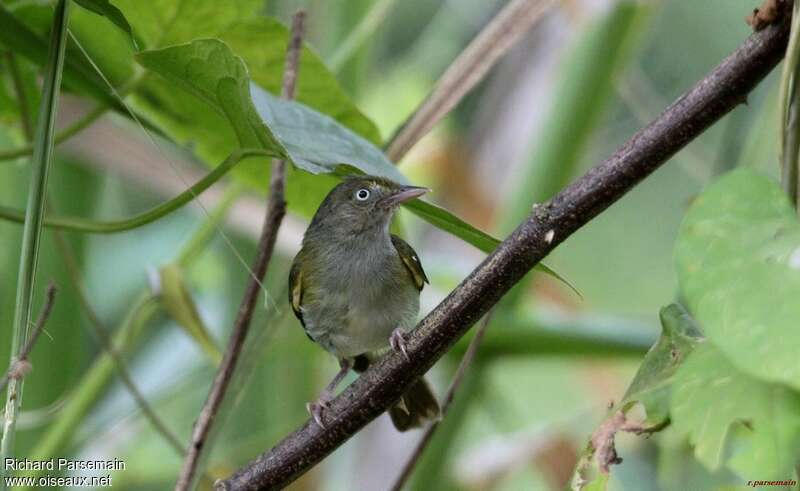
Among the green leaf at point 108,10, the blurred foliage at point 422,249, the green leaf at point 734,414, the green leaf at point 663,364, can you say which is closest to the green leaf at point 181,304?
the blurred foliage at point 422,249

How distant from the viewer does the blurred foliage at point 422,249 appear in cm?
94

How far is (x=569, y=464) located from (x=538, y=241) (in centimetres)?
246

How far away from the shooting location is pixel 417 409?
2100 millimetres

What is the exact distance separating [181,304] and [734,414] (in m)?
1.22

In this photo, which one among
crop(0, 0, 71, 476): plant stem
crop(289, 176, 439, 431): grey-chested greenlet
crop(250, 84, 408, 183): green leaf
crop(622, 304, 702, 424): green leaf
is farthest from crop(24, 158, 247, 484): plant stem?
crop(622, 304, 702, 424): green leaf

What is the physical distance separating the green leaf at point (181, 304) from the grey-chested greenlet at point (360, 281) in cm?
24

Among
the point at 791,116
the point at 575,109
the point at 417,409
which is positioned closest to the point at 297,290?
the point at 417,409

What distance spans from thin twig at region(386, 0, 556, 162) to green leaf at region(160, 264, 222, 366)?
460 mm

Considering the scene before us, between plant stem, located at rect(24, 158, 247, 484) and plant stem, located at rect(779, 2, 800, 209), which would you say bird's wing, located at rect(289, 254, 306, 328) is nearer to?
plant stem, located at rect(24, 158, 247, 484)

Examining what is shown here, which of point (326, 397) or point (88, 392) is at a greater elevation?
point (326, 397)

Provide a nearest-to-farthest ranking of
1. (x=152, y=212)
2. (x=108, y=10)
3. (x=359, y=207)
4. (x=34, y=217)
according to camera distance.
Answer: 1. (x=34, y=217)
2. (x=108, y=10)
3. (x=152, y=212)
4. (x=359, y=207)

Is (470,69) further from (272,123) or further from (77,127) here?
(77,127)

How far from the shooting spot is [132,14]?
1.72 meters

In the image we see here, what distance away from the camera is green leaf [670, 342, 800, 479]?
0.89m
